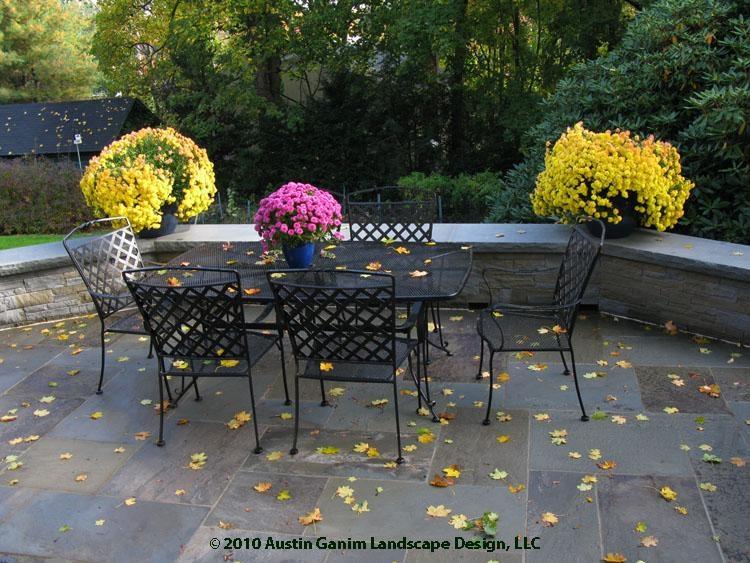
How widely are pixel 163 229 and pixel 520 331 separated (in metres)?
3.46

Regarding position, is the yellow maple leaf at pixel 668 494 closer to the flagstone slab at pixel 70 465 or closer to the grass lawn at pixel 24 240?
the flagstone slab at pixel 70 465

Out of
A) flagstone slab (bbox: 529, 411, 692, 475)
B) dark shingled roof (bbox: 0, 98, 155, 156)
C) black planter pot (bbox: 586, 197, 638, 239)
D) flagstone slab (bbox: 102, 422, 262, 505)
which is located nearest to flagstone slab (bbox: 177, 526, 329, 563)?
flagstone slab (bbox: 102, 422, 262, 505)

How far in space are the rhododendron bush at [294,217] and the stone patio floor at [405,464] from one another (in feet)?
3.08

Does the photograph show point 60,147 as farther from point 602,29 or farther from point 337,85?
point 602,29

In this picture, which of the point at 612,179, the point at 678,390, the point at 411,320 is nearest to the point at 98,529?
the point at 411,320

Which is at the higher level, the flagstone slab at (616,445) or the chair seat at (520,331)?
the chair seat at (520,331)

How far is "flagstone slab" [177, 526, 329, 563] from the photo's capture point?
2.71 metres

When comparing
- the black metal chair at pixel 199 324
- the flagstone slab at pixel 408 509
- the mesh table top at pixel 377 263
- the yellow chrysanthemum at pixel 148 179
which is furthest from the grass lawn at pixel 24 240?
the flagstone slab at pixel 408 509

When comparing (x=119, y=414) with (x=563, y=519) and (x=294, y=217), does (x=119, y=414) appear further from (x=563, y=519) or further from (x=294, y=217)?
(x=563, y=519)

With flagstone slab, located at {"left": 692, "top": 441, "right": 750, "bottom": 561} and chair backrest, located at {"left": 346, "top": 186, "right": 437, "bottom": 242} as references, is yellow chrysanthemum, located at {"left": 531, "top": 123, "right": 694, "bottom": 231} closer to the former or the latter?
chair backrest, located at {"left": 346, "top": 186, "right": 437, "bottom": 242}

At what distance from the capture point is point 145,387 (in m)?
4.33

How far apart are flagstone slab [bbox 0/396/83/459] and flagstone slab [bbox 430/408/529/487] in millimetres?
2166

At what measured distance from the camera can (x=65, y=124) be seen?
16.6 meters

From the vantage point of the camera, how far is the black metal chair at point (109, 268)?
4199mm
